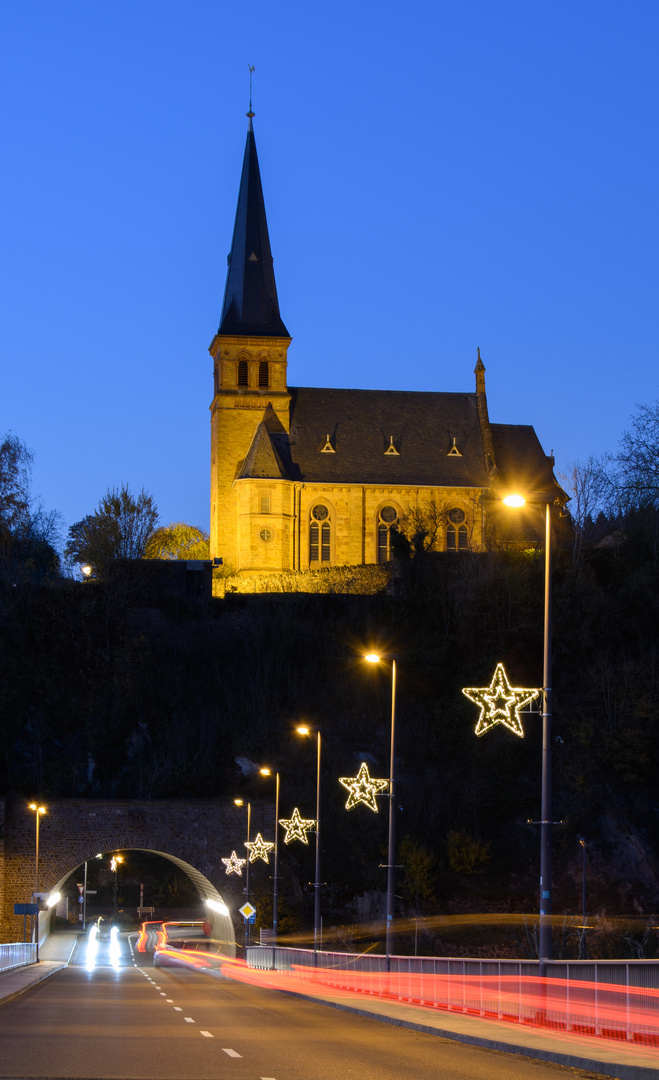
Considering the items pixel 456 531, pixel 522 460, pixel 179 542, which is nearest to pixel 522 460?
pixel 522 460

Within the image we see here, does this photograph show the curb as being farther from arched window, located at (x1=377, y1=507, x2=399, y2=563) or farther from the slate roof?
the slate roof

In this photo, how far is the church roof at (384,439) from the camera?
93250mm

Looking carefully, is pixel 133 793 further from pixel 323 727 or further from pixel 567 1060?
pixel 567 1060

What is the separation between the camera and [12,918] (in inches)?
2453

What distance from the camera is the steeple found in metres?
95.2

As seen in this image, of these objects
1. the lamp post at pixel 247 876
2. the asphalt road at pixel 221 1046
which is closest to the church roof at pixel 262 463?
the lamp post at pixel 247 876

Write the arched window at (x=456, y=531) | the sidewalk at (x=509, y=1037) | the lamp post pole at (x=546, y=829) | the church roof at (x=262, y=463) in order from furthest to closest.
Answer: the arched window at (x=456, y=531) < the church roof at (x=262, y=463) < the lamp post pole at (x=546, y=829) < the sidewalk at (x=509, y=1037)

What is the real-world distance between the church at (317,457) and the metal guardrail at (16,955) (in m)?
37.7

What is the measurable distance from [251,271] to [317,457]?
14359 millimetres

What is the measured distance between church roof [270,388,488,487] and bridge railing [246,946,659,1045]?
63.3 metres

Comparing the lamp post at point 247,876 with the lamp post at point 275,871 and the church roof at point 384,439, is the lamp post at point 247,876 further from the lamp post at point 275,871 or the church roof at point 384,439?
the church roof at point 384,439

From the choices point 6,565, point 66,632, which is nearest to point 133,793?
point 66,632

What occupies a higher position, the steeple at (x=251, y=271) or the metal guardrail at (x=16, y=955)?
the steeple at (x=251, y=271)

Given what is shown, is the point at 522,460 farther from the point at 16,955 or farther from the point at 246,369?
the point at 16,955
